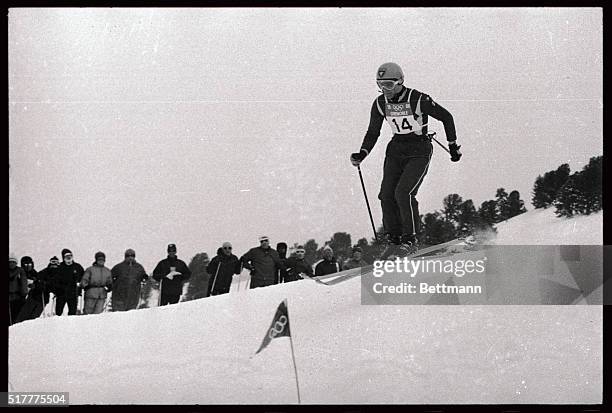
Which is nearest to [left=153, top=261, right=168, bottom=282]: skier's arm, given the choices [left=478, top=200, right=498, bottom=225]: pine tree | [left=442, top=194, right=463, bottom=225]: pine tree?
[left=442, top=194, right=463, bottom=225]: pine tree

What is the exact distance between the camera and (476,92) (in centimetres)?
483

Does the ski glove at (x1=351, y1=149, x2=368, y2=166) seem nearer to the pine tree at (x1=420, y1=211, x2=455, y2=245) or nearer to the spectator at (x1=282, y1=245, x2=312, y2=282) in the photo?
the pine tree at (x1=420, y1=211, x2=455, y2=245)

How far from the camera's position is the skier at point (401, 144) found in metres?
4.80

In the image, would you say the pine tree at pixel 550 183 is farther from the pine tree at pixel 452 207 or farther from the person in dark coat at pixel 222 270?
the person in dark coat at pixel 222 270

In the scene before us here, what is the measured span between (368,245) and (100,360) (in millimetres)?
1971

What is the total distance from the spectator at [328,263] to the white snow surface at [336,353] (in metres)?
0.14

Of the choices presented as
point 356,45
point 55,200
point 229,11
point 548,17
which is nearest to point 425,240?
point 356,45

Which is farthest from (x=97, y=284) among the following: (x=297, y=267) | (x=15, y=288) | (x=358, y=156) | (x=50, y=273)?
(x=358, y=156)

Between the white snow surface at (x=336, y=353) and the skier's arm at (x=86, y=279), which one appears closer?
the white snow surface at (x=336, y=353)

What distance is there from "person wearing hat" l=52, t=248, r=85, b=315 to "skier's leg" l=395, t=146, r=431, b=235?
2.23 metres

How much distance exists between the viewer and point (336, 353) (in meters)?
4.69

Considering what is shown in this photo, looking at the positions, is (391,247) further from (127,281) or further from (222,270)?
(127,281)

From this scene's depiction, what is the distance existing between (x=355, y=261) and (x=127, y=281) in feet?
5.13

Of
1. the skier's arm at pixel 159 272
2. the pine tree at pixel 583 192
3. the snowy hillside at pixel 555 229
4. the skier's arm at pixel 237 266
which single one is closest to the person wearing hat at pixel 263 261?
the skier's arm at pixel 237 266
